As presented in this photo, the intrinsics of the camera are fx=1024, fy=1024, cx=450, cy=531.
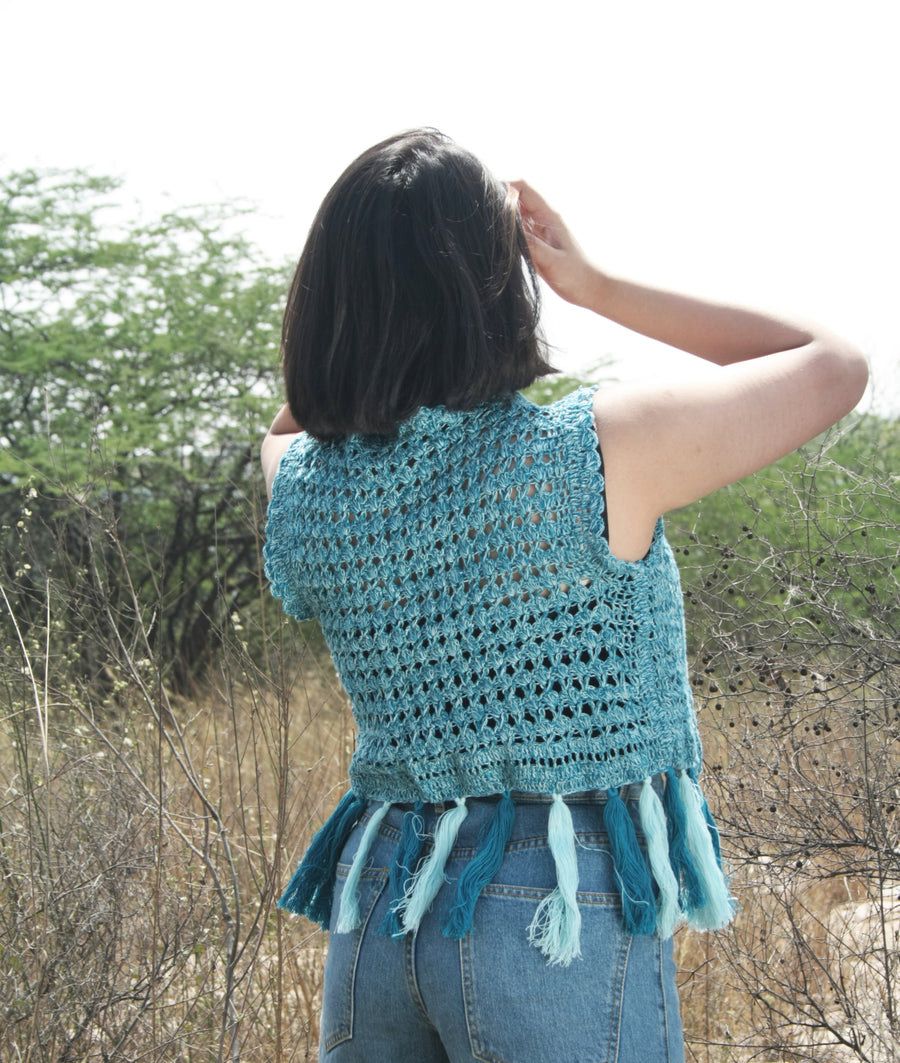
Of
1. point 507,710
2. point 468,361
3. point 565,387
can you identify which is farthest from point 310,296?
point 565,387

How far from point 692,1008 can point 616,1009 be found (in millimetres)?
1879

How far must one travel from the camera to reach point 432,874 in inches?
41.0

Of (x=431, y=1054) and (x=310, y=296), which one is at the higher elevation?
(x=310, y=296)

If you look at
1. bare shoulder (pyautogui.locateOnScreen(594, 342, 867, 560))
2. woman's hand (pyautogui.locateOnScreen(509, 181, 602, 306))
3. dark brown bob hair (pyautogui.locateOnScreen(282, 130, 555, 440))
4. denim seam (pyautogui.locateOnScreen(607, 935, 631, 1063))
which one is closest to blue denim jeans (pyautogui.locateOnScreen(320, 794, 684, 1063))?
denim seam (pyautogui.locateOnScreen(607, 935, 631, 1063))

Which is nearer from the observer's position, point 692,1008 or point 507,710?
point 507,710

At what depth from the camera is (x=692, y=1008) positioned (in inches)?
103

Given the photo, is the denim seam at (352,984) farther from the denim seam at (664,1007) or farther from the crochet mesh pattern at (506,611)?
the denim seam at (664,1007)

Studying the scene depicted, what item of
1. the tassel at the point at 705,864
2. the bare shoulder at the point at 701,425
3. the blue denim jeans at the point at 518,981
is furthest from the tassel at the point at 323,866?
the bare shoulder at the point at 701,425

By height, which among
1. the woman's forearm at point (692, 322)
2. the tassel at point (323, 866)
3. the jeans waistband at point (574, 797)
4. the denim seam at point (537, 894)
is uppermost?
the woman's forearm at point (692, 322)

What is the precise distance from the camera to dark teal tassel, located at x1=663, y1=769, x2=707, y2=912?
1059 mm

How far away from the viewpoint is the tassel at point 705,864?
1.06 metres

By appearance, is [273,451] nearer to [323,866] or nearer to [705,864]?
[323,866]

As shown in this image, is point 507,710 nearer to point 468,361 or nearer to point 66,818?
Result: point 468,361

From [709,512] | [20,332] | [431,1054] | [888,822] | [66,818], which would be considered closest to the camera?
[431,1054]
